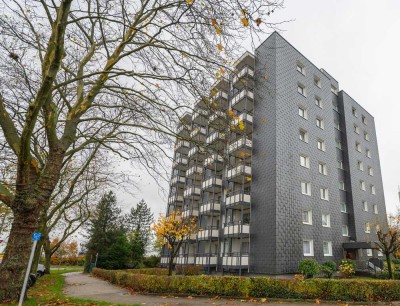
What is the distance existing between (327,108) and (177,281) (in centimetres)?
2523

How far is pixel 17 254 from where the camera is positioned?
6.84 metres

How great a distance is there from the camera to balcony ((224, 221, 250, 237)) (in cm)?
2238

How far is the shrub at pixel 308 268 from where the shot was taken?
18.4 m

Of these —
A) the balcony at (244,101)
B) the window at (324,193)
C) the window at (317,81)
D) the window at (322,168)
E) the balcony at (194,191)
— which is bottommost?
the window at (324,193)

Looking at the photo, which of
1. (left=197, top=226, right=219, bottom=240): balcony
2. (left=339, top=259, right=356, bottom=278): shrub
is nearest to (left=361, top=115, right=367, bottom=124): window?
(left=339, top=259, right=356, bottom=278): shrub

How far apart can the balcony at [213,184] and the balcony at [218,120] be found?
21.6 meters

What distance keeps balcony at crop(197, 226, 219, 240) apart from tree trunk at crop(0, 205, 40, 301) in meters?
21.3

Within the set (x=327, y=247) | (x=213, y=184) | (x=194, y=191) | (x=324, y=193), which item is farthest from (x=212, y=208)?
(x=327, y=247)

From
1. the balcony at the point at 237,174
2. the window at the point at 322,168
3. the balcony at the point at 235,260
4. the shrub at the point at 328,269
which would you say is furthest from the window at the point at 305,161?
the balcony at the point at 235,260

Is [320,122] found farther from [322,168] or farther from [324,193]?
[324,193]

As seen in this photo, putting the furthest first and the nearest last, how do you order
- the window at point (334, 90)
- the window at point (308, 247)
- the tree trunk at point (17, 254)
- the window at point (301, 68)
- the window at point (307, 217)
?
the window at point (334, 90), the window at point (301, 68), the window at point (307, 217), the window at point (308, 247), the tree trunk at point (17, 254)

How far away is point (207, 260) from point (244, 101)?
16.1 meters

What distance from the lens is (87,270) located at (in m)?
36.0

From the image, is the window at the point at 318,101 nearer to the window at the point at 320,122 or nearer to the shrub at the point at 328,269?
the window at the point at 320,122
